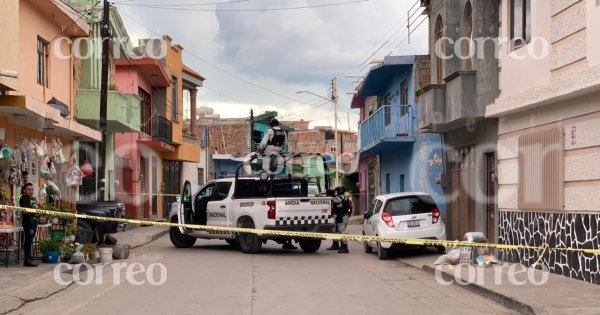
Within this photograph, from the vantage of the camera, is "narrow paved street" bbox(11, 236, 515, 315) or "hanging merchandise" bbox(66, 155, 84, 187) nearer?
"narrow paved street" bbox(11, 236, 515, 315)

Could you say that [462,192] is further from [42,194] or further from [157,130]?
[157,130]

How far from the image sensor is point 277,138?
1678 cm

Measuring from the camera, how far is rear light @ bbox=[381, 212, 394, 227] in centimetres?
1603

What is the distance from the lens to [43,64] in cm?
1802

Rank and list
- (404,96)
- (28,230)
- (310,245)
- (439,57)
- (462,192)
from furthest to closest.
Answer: (404,96)
(439,57)
(310,245)
(462,192)
(28,230)

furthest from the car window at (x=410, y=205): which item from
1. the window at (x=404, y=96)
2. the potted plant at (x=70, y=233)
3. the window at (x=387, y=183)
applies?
the window at (x=387, y=183)

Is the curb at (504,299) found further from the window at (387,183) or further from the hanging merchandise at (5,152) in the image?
the window at (387,183)

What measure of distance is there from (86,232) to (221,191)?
12.0 feet

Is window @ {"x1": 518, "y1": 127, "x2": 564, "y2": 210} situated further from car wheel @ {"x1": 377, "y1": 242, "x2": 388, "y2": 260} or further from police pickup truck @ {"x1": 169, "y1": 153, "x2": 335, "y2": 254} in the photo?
police pickup truck @ {"x1": 169, "y1": 153, "x2": 335, "y2": 254}

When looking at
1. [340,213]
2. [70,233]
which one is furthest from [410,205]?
[70,233]

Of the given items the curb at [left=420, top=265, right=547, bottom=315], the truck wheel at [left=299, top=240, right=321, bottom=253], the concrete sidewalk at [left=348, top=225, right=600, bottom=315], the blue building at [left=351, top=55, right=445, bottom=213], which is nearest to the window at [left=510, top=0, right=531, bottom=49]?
the concrete sidewalk at [left=348, top=225, right=600, bottom=315]

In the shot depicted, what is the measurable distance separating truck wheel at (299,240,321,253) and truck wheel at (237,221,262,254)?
56.5 inches

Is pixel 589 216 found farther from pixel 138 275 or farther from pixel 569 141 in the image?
pixel 138 275

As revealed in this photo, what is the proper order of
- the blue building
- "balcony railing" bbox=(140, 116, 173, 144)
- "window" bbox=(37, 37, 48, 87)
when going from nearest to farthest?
"window" bbox=(37, 37, 48, 87) → the blue building → "balcony railing" bbox=(140, 116, 173, 144)
